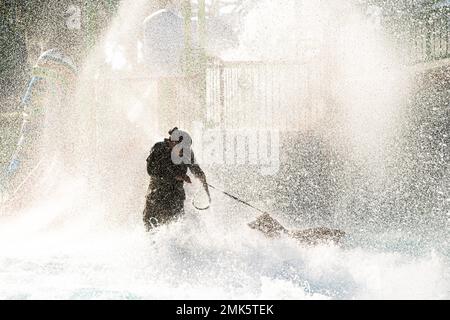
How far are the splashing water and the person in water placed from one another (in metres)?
0.24

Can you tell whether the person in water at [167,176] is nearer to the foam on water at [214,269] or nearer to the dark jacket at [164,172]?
the dark jacket at [164,172]

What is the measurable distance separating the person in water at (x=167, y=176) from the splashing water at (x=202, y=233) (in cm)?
24

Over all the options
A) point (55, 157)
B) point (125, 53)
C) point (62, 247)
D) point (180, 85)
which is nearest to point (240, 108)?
point (180, 85)

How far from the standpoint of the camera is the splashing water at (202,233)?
7.32 meters

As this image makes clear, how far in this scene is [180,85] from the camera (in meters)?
12.4

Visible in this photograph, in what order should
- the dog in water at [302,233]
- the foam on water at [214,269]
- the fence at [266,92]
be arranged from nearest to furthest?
1. the foam on water at [214,269]
2. the dog in water at [302,233]
3. the fence at [266,92]

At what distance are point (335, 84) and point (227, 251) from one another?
5.65m

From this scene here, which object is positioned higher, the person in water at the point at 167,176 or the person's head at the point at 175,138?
the person's head at the point at 175,138

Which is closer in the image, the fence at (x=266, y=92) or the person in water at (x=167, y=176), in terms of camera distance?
the person in water at (x=167, y=176)

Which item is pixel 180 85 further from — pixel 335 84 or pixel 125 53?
pixel 125 53

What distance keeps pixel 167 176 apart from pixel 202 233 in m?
1.13

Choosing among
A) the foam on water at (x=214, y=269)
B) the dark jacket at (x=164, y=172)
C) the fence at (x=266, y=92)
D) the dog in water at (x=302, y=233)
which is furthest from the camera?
the fence at (x=266, y=92)

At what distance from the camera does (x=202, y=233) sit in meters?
8.16

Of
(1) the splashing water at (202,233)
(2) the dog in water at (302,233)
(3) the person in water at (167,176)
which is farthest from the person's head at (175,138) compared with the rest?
(2) the dog in water at (302,233)
